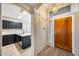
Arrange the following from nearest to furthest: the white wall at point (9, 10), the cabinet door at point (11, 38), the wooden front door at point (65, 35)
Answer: the white wall at point (9, 10), the cabinet door at point (11, 38), the wooden front door at point (65, 35)

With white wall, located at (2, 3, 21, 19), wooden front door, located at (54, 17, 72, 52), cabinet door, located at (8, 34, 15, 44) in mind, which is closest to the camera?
white wall, located at (2, 3, 21, 19)

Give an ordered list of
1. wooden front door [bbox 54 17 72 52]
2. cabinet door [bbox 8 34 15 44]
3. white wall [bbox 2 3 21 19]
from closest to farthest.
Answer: white wall [bbox 2 3 21 19] → cabinet door [bbox 8 34 15 44] → wooden front door [bbox 54 17 72 52]

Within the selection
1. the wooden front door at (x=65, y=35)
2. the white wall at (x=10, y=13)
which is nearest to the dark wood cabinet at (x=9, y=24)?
the white wall at (x=10, y=13)

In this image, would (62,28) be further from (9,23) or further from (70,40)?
(9,23)

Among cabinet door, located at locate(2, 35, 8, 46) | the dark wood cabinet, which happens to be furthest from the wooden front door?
cabinet door, located at locate(2, 35, 8, 46)

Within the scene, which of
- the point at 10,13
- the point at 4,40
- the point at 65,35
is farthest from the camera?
the point at 65,35

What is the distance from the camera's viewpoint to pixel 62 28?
2.98 meters

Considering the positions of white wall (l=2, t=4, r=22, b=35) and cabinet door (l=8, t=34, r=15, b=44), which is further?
Result: cabinet door (l=8, t=34, r=15, b=44)

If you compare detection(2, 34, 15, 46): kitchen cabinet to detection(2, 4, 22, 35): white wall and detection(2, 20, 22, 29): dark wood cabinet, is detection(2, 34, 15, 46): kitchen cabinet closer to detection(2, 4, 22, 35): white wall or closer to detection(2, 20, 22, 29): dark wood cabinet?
detection(2, 4, 22, 35): white wall

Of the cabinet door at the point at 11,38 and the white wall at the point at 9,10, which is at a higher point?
the white wall at the point at 9,10

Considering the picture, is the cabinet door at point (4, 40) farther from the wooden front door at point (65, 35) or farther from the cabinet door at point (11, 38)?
the wooden front door at point (65, 35)

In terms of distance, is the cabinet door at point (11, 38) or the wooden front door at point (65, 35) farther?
the wooden front door at point (65, 35)

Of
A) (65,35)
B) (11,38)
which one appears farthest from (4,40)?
(65,35)

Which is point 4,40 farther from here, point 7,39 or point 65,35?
point 65,35
